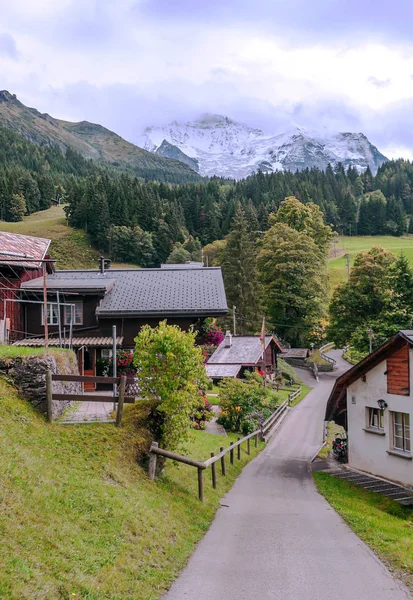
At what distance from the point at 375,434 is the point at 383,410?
100 cm

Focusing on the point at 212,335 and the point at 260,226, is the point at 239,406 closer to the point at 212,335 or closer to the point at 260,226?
the point at 212,335

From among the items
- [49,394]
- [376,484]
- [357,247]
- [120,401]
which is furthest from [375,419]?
[357,247]

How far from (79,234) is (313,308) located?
5959 centimetres

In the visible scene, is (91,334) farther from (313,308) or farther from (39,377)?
(313,308)

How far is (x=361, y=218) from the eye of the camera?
136375 millimetres

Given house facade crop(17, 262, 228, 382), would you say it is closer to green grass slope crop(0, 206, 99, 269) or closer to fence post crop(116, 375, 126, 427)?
fence post crop(116, 375, 126, 427)

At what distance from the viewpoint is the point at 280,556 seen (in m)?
9.56

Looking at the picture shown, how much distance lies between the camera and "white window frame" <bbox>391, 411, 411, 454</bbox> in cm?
1709

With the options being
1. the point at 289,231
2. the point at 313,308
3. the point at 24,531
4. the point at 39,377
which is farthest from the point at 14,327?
the point at 289,231

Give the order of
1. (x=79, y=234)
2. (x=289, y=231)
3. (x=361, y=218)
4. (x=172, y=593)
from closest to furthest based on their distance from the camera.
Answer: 1. (x=172, y=593)
2. (x=289, y=231)
3. (x=79, y=234)
4. (x=361, y=218)

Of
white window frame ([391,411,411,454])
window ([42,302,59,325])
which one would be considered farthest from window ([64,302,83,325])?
white window frame ([391,411,411,454])

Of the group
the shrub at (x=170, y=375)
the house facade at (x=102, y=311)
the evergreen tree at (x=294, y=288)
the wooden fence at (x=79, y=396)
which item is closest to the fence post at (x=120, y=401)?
the wooden fence at (x=79, y=396)

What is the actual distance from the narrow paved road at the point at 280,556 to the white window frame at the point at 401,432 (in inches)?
139

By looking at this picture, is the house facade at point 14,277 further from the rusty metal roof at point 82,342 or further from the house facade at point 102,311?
the rusty metal roof at point 82,342
